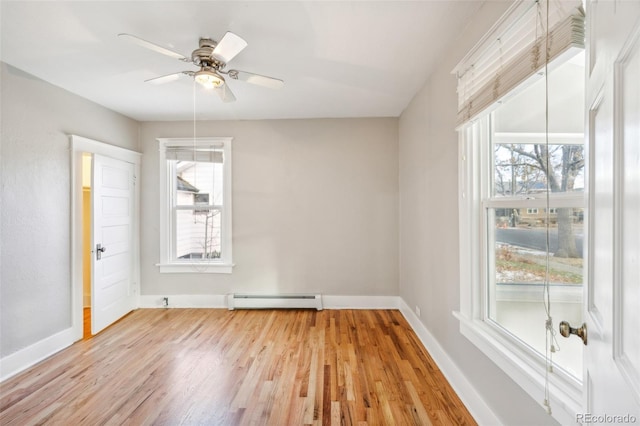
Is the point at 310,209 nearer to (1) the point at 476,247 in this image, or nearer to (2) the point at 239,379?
(2) the point at 239,379

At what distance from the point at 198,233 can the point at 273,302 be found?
1.41m

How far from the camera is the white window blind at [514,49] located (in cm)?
110

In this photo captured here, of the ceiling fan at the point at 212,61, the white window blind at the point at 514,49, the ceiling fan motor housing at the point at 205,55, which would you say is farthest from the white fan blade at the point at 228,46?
the white window blind at the point at 514,49

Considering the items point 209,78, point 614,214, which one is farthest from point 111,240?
point 614,214

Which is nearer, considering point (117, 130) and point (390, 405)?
point (390, 405)

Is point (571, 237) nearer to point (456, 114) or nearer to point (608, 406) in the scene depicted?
point (608, 406)

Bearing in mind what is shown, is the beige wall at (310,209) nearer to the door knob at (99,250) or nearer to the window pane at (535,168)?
the door knob at (99,250)

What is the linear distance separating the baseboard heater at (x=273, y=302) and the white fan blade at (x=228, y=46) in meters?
2.85

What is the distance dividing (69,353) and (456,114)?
395 centimetres

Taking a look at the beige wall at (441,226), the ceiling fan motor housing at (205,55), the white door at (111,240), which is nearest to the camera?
the beige wall at (441,226)

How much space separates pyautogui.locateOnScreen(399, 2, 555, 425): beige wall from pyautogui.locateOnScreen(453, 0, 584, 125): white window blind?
0.17m

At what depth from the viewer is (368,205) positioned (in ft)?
12.6

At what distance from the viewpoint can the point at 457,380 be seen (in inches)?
80.1

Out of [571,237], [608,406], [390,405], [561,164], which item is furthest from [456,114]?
[390,405]
